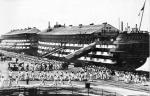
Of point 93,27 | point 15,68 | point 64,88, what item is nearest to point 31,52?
point 93,27

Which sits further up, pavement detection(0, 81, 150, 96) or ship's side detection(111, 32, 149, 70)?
ship's side detection(111, 32, 149, 70)

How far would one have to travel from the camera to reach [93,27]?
7738 cm

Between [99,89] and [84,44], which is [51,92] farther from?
[84,44]

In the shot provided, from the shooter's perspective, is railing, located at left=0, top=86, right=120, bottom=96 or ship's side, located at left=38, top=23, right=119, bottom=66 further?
ship's side, located at left=38, top=23, right=119, bottom=66

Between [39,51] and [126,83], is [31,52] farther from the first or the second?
[126,83]

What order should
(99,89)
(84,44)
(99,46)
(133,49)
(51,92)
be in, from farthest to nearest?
(84,44) → (99,46) → (133,49) → (99,89) → (51,92)

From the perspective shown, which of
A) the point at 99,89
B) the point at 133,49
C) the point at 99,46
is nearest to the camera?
the point at 99,89

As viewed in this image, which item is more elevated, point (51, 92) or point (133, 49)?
point (133, 49)

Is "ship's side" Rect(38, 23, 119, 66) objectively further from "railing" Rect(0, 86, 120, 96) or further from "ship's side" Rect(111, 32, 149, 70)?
"railing" Rect(0, 86, 120, 96)

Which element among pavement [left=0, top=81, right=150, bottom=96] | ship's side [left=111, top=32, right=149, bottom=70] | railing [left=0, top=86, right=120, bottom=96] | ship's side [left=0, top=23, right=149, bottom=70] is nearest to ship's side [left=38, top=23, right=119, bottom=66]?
ship's side [left=0, top=23, right=149, bottom=70]

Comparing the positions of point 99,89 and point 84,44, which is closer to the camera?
point 99,89

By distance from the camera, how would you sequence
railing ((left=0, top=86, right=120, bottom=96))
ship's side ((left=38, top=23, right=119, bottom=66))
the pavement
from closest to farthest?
railing ((left=0, top=86, right=120, bottom=96)) → the pavement → ship's side ((left=38, top=23, right=119, bottom=66))

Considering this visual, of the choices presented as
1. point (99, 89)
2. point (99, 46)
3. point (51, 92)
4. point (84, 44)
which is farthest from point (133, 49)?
point (51, 92)

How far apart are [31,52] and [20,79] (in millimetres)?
69283
